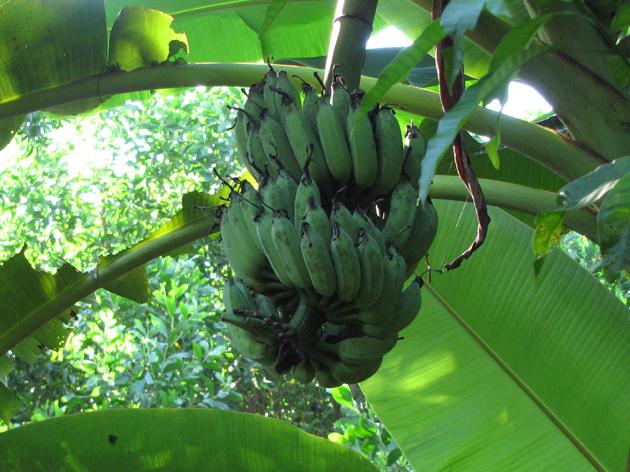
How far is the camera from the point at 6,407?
4.38 feet

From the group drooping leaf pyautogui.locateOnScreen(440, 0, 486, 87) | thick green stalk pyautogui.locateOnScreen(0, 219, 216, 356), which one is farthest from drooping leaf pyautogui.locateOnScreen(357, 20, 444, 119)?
thick green stalk pyautogui.locateOnScreen(0, 219, 216, 356)

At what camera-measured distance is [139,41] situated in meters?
1.11

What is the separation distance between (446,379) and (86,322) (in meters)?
3.19

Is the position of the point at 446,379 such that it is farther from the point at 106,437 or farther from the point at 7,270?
the point at 7,270

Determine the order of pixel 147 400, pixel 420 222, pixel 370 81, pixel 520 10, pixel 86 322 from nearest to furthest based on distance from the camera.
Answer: pixel 420 222
pixel 520 10
pixel 370 81
pixel 147 400
pixel 86 322

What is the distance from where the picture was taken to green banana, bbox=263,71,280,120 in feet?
2.77

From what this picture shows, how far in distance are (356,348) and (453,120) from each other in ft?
1.05

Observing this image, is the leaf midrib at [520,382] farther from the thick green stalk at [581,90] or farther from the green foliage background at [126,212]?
the green foliage background at [126,212]

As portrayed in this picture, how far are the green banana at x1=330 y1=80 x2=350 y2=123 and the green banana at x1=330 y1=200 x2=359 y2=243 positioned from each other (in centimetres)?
11

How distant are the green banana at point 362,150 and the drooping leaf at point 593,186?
0.24 m

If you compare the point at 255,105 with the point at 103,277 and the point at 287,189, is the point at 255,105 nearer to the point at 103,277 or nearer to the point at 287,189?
the point at 287,189

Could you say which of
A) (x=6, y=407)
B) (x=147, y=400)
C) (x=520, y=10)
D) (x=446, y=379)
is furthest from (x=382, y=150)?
(x=147, y=400)

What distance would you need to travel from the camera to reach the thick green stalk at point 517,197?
0.99 metres

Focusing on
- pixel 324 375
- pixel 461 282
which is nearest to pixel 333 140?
pixel 324 375
